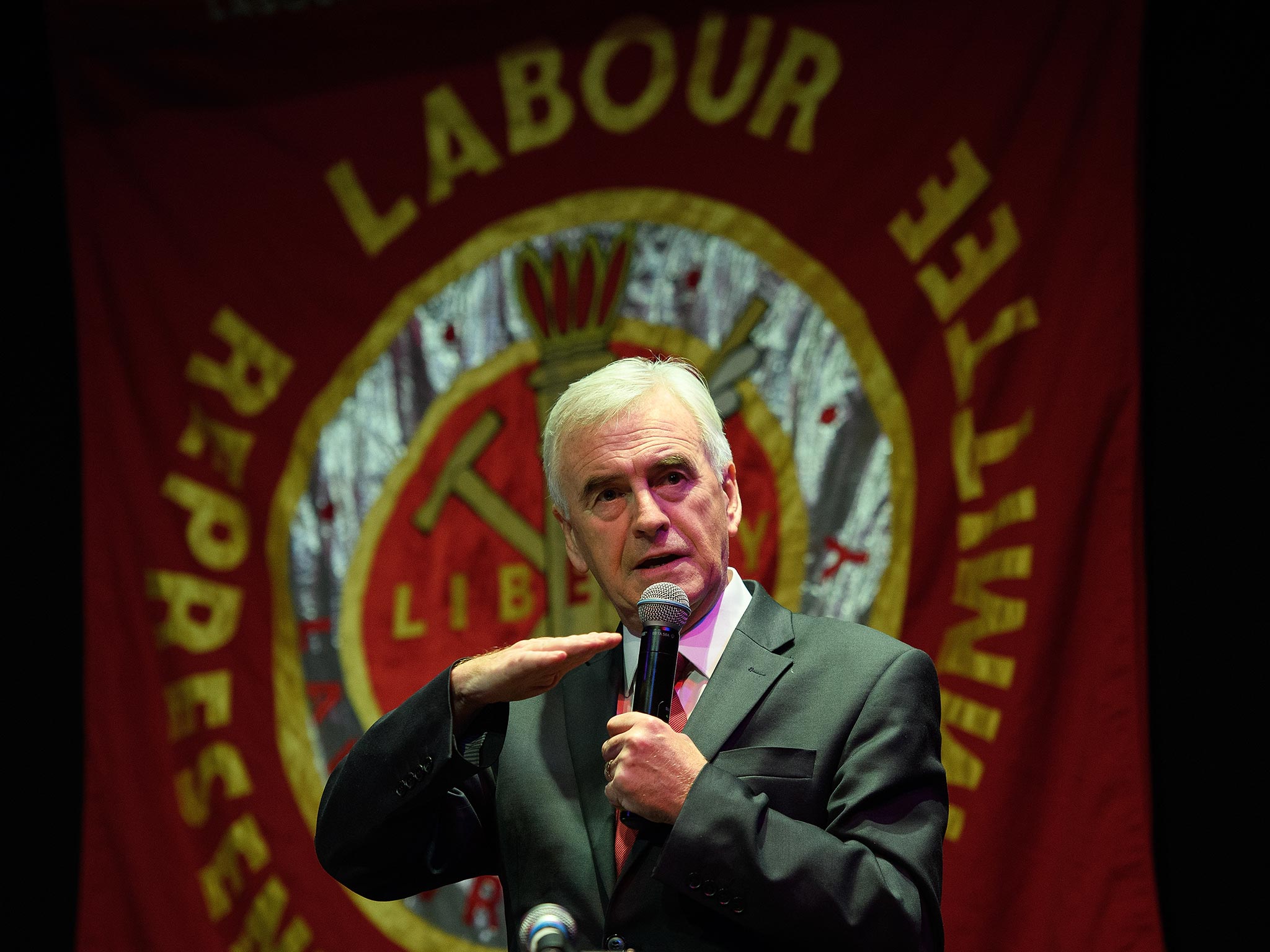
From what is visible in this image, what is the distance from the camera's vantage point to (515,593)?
10.1ft

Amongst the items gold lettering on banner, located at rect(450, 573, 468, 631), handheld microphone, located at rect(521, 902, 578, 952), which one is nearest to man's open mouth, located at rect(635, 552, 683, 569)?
handheld microphone, located at rect(521, 902, 578, 952)

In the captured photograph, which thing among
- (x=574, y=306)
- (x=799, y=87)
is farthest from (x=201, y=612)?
(x=799, y=87)

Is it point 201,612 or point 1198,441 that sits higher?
point 1198,441

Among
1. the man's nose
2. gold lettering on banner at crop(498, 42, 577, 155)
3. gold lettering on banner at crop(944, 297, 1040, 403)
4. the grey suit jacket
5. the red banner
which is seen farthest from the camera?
gold lettering on banner at crop(498, 42, 577, 155)

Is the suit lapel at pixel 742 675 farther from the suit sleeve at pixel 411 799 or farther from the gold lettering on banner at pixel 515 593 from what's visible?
the gold lettering on banner at pixel 515 593

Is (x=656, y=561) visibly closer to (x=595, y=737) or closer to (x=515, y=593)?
(x=595, y=737)

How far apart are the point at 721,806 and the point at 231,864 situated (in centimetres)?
222

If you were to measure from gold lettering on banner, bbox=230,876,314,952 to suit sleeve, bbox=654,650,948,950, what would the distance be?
2.01 metres

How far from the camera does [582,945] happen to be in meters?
1.49

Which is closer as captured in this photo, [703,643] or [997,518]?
[703,643]

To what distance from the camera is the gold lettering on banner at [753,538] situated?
2.88m

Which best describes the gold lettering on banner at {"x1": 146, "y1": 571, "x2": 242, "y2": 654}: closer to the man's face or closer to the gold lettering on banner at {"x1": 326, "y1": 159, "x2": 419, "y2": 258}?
the gold lettering on banner at {"x1": 326, "y1": 159, "x2": 419, "y2": 258}

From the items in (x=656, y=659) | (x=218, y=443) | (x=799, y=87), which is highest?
(x=799, y=87)

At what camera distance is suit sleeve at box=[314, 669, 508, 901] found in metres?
1.51
